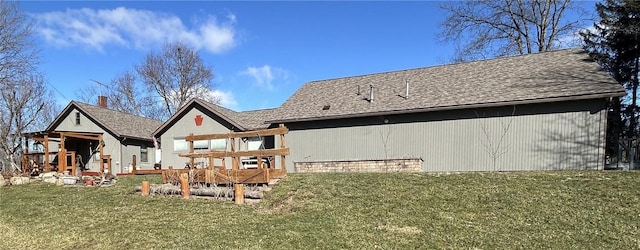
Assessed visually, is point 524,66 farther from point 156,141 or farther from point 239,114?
point 156,141

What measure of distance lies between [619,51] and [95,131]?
3249 cm

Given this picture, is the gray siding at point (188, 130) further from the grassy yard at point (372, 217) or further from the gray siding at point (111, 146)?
the grassy yard at point (372, 217)

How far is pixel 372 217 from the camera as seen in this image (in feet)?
22.5

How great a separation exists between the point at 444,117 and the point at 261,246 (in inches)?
373

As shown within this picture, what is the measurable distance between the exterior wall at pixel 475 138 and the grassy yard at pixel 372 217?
3.04 m

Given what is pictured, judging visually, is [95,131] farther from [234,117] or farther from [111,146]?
[234,117]

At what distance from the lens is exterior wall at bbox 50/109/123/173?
67.6 feet

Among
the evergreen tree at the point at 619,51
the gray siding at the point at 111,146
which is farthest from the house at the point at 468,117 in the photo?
the evergreen tree at the point at 619,51


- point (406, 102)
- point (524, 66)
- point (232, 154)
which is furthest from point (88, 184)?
point (524, 66)

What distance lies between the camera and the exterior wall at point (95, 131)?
67.6 ft

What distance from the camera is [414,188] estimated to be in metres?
8.60

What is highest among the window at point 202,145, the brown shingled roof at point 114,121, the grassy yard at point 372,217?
the brown shingled roof at point 114,121

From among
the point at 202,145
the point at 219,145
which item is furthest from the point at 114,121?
the point at 219,145

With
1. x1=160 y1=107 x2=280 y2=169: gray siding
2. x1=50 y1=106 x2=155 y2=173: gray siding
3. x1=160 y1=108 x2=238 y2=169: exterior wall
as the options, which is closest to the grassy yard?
x1=160 y1=107 x2=280 y2=169: gray siding
